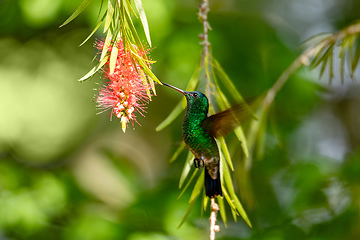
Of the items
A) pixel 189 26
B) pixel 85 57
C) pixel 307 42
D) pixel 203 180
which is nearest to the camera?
pixel 203 180

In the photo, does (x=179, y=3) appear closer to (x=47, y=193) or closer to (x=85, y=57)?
(x=85, y=57)

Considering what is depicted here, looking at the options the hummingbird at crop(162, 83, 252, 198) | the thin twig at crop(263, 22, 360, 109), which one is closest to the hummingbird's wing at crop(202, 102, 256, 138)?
the hummingbird at crop(162, 83, 252, 198)

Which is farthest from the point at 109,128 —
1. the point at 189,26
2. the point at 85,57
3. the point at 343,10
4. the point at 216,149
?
the point at 216,149

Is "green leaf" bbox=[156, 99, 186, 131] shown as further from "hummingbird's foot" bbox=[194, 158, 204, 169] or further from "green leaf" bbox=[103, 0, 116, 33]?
"green leaf" bbox=[103, 0, 116, 33]

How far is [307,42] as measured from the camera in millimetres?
1119

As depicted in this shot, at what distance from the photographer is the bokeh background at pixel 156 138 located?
1984mm

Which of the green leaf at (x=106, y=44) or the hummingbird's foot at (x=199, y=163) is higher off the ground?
the green leaf at (x=106, y=44)

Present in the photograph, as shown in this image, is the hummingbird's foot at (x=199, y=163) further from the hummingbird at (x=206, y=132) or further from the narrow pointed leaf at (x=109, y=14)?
the narrow pointed leaf at (x=109, y=14)

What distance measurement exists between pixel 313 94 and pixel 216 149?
1611 millimetres

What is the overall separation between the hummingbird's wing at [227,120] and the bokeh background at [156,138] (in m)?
0.92

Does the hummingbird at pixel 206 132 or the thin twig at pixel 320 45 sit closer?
the hummingbird at pixel 206 132

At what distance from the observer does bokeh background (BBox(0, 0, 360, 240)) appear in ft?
6.51

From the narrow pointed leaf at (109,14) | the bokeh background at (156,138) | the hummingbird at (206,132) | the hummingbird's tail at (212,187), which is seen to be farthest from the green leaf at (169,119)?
the bokeh background at (156,138)

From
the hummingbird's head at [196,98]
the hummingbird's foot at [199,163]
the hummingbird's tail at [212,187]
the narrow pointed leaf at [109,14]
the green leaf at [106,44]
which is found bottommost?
the hummingbird's tail at [212,187]
